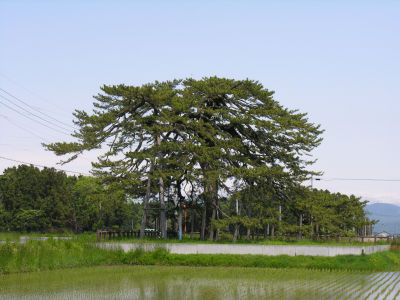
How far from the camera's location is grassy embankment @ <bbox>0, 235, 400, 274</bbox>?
2338 centimetres

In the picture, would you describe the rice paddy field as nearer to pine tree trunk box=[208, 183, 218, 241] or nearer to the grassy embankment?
the grassy embankment

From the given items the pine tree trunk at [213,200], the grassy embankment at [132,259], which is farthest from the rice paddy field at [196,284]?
the pine tree trunk at [213,200]

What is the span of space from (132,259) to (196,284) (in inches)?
363

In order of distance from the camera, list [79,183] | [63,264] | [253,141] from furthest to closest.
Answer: [79,183]
[253,141]
[63,264]

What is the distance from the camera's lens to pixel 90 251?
27.5 meters

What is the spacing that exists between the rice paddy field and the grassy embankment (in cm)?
115

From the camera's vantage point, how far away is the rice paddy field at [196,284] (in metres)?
16.5

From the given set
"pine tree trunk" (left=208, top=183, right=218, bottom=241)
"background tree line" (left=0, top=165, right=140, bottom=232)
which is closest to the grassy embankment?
"pine tree trunk" (left=208, top=183, right=218, bottom=241)

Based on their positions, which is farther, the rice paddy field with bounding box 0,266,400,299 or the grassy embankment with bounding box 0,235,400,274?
the grassy embankment with bounding box 0,235,400,274

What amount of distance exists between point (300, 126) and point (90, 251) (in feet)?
58.2

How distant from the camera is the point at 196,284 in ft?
63.9

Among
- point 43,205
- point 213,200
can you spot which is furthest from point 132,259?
point 43,205

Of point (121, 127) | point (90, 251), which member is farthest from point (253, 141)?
point (90, 251)

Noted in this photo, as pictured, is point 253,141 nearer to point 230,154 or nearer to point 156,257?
point 230,154
